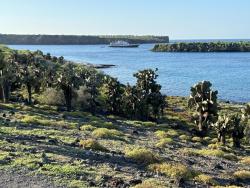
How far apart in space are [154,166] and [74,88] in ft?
187

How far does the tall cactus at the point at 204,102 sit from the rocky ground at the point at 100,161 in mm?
14753

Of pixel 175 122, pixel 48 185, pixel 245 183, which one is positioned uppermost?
pixel 48 185

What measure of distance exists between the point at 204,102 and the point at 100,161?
38.3 m

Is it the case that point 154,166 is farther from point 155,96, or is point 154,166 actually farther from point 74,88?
point 74,88

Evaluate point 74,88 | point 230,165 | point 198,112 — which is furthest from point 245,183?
point 74,88

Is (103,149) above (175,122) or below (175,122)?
above

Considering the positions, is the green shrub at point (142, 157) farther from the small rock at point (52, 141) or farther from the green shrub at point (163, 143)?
the green shrub at point (163, 143)

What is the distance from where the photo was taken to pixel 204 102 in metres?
71.3

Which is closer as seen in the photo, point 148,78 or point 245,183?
point 245,183

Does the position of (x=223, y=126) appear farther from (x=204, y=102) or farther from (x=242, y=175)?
(x=242, y=175)

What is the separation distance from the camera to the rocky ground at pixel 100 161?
97.6ft

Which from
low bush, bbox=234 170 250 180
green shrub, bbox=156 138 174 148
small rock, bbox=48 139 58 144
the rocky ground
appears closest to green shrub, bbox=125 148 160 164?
the rocky ground

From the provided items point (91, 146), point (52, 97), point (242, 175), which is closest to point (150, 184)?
point (242, 175)

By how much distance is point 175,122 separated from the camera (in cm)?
8988
